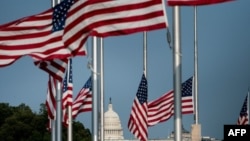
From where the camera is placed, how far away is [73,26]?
72.9 ft

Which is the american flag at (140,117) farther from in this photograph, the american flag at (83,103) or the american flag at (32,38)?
the american flag at (32,38)

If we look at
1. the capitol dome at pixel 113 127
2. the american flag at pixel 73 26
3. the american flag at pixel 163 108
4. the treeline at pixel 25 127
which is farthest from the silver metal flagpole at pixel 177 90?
Answer: the capitol dome at pixel 113 127

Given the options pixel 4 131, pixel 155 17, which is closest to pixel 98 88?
pixel 155 17

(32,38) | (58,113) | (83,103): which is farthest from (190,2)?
(83,103)

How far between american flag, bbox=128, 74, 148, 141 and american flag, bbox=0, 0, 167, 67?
15777 mm

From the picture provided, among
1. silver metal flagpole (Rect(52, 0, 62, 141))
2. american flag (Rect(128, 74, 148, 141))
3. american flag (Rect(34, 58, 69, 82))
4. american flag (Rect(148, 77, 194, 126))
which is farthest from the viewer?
american flag (Rect(148, 77, 194, 126))

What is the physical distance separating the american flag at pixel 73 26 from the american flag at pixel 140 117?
51.8 feet

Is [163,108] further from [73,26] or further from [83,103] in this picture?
[73,26]

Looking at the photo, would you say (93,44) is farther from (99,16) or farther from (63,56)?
(99,16)

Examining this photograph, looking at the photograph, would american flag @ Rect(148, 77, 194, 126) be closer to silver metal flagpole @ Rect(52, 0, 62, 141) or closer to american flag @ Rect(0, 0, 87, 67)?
silver metal flagpole @ Rect(52, 0, 62, 141)

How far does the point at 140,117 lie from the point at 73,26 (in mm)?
20021

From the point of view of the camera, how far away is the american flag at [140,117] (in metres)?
41.6

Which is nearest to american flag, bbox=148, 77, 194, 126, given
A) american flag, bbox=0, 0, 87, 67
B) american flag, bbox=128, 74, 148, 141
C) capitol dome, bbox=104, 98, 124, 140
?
american flag, bbox=128, 74, 148, 141

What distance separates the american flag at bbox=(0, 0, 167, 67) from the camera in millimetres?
20219
